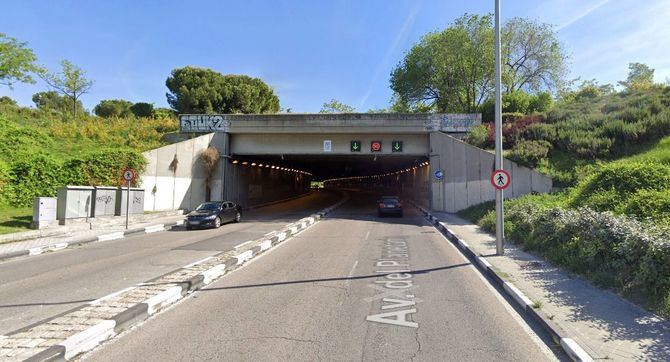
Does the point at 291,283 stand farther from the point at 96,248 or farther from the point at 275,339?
the point at 96,248

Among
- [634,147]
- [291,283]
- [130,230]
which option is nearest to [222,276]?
[291,283]

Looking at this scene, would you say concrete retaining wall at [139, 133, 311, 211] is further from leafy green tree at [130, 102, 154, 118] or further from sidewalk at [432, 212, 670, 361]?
leafy green tree at [130, 102, 154, 118]

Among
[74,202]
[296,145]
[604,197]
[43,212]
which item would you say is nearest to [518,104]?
[296,145]

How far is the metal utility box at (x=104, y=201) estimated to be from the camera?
20.1 metres

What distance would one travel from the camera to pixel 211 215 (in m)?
20.8

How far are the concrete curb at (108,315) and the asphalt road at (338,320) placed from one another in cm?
20

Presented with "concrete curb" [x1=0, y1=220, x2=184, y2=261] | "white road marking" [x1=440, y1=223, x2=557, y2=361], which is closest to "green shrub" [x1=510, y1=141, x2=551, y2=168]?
"white road marking" [x1=440, y1=223, x2=557, y2=361]

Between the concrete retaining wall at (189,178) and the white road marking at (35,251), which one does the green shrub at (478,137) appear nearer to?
the concrete retaining wall at (189,178)

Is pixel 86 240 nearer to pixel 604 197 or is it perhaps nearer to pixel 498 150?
pixel 498 150

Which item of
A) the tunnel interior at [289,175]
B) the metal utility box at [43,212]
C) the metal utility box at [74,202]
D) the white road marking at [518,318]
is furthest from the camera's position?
the tunnel interior at [289,175]

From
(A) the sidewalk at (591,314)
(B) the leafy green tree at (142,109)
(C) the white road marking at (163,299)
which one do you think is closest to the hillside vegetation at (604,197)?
(A) the sidewalk at (591,314)

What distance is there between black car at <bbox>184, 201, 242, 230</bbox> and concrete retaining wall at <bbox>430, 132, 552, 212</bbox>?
551 inches

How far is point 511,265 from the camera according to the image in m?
10.3

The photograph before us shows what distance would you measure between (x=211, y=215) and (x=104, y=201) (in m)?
5.26
